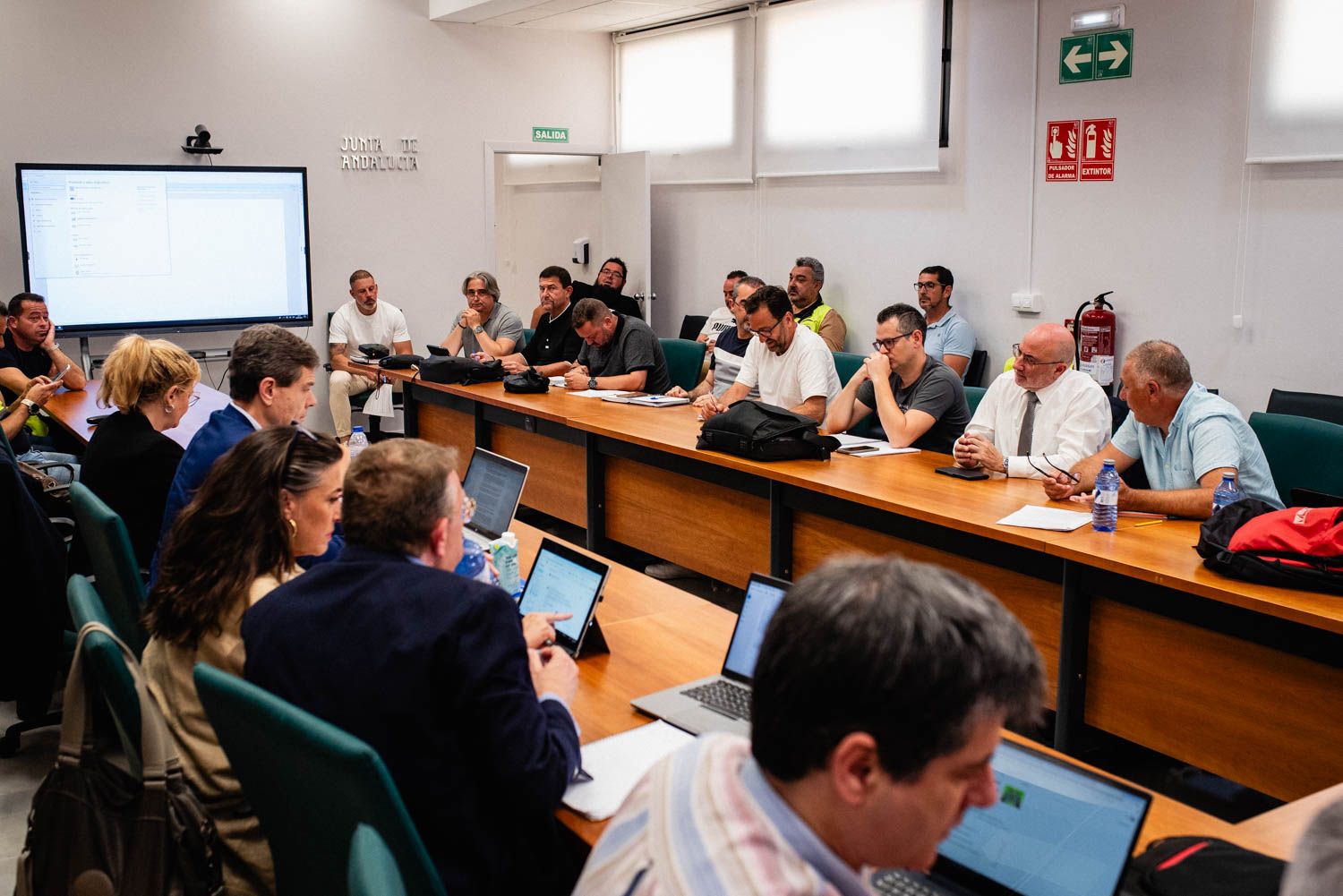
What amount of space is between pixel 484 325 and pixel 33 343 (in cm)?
253

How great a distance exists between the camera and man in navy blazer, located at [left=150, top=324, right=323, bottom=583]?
120 inches

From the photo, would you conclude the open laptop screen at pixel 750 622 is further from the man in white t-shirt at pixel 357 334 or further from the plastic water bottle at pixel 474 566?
the man in white t-shirt at pixel 357 334

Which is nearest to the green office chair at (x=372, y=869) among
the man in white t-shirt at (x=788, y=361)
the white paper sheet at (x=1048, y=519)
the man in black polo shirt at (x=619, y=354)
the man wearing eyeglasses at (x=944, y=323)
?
the white paper sheet at (x=1048, y=519)

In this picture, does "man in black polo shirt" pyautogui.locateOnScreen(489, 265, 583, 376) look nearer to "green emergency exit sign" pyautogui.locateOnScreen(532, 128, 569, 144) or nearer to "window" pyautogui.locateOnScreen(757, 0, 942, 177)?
"window" pyautogui.locateOnScreen(757, 0, 942, 177)

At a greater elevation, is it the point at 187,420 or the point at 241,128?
the point at 241,128

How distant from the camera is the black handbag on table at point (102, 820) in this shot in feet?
5.73

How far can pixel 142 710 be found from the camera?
Answer: 5.71 feet

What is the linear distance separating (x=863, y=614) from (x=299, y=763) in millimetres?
841

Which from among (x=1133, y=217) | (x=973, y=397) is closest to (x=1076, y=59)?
(x=1133, y=217)

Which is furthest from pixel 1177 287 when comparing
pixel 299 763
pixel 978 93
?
pixel 299 763

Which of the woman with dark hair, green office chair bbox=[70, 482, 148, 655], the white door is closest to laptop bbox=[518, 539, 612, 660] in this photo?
the woman with dark hair

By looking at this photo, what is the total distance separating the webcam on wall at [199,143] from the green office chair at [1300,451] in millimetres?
6512

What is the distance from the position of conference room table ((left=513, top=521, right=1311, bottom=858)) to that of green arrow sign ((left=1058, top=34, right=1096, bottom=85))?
4323 millimetres

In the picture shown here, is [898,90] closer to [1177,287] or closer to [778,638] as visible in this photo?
[1177,287]
